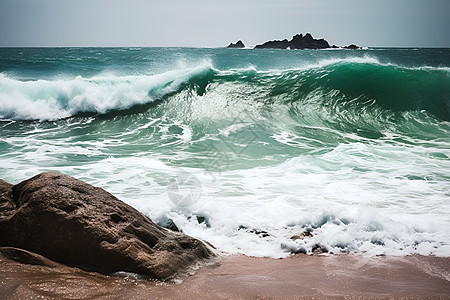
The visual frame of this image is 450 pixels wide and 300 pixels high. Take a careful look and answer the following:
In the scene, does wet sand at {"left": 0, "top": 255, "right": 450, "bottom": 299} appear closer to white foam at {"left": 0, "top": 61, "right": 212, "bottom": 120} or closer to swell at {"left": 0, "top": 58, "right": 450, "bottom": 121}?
swell at {"left": 0, "top": 58, "right": 450, "bottom": 121}

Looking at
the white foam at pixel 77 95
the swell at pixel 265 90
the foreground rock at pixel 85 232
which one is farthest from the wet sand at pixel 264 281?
the white foam at pixel 77 95

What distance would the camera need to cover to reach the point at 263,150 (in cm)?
859

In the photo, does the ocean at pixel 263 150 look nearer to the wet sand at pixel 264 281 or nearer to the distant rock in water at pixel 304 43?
the wet sand at pixel 264 281

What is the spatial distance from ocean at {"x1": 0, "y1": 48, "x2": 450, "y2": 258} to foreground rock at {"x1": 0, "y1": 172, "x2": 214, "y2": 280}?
0.82 meters

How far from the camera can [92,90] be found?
559 inches

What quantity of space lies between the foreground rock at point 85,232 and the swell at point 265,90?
10568 millimetres

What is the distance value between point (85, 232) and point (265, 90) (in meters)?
12.7

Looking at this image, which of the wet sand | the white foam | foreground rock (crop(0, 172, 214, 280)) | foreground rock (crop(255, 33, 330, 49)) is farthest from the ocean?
foreground rock (crop(255, 33, 330, 49))

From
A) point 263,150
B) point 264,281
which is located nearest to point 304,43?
point 263,150

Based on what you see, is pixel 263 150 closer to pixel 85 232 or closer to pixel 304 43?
pixel 85 232

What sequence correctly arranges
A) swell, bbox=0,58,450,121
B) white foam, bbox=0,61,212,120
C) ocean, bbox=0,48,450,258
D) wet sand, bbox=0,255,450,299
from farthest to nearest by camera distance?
swell, bbox=0,58,450,121, white foam, bbox=0,61,212,120, ocean, bbox=0,48,450,258, wet sand, bbox=0,255,450,299

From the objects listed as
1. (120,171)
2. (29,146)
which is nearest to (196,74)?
(29,146)

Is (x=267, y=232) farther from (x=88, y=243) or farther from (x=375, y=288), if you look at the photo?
(x=88, y=243)

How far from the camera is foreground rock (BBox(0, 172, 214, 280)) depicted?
2697 millimetres
